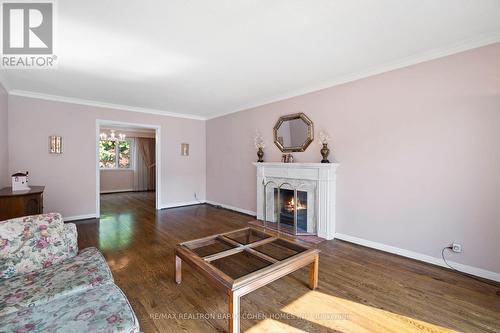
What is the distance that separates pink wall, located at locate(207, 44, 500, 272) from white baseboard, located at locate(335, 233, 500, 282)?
0.05 meters

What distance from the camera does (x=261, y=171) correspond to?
14.8 feet

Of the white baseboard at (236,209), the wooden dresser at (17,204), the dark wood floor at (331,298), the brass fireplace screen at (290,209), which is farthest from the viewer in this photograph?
the white baseboard at (236,209)

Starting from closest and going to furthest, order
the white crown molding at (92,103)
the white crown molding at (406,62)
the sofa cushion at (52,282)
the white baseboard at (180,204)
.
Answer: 1. the sofa cushion at (52,282)
2. the white crown molding at (406,62)
3. the white crown molding at (92,103)
4. the white baseboard at (180,204)

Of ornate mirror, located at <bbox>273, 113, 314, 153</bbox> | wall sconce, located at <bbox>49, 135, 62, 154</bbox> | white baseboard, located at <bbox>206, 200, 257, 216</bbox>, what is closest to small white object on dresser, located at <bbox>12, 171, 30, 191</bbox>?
wall sconce, located at <bbox>49, 135, 62, 154</bbox>

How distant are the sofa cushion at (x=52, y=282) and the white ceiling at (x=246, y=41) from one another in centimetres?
201

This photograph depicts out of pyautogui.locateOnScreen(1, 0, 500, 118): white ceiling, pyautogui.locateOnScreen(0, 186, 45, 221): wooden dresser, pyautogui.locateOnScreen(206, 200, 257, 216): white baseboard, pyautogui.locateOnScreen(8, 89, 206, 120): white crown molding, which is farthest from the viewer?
pyautogui.locateOnScreen(206, 200, 257, 216): white baseboard

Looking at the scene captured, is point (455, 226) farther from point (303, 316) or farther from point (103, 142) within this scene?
point (103, 142)

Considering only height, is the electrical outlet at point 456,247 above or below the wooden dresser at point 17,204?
below

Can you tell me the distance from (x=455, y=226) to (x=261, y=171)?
2910 mm

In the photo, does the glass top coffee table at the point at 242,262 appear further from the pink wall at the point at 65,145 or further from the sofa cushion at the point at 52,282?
the pink wall at the point at 65,145

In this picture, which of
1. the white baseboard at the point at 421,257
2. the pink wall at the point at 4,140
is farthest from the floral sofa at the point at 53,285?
the white baseboard at the point at 421,257

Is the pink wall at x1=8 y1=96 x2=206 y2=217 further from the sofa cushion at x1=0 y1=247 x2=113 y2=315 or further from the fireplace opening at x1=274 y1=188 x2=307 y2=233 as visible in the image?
the sofa cushion at x1=0 y1=247 x2=113 y2=315

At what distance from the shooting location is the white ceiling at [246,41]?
6.06 ft

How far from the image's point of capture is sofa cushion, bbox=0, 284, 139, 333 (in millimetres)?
1103
